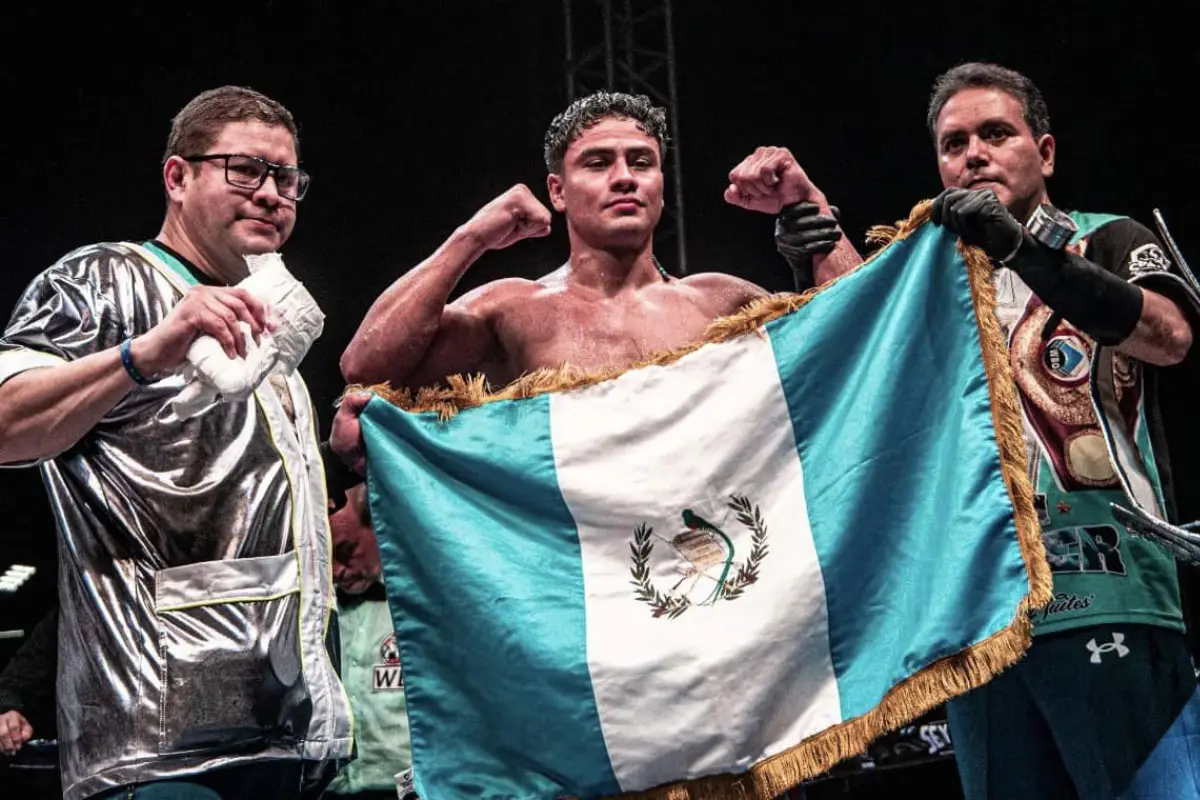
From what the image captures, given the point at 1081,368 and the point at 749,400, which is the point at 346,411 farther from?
the point at 1081,368

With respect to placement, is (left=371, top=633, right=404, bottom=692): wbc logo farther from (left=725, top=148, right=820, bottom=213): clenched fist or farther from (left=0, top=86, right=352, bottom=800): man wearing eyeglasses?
(left=725, top=148, right=820, bottom=213): clenched fist

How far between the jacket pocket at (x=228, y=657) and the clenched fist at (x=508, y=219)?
67 cm

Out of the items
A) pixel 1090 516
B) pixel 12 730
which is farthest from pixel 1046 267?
pixel 12 730

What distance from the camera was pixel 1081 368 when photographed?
6.69 feet

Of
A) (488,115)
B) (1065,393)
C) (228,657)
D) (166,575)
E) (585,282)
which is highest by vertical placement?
(488,115)

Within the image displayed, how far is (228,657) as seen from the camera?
1639mm

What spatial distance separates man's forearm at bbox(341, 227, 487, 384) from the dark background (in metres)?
3.07

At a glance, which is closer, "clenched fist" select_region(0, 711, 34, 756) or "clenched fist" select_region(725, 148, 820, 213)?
"clenched fist" select_region(725, 148, 820, 213)

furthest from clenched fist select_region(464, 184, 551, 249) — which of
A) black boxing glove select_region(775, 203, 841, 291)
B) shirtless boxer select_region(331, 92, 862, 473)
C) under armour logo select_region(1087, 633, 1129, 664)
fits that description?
under armour logo select_region(1087, 633, 1129, 664)

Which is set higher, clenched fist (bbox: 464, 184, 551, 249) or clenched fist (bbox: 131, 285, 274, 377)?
clenched fist (bbox: 464, 184, 551, 249)

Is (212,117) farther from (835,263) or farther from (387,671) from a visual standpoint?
(387,671)

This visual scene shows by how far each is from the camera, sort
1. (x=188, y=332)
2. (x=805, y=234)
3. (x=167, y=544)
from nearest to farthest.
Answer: (x=188, y=332)
(x=167, y=544)
(x=805, y=234)

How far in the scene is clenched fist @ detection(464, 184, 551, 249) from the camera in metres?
2.11

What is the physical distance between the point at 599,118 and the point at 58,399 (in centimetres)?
109
